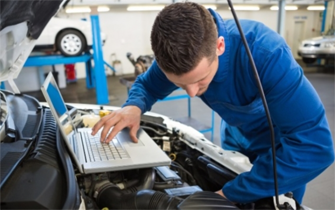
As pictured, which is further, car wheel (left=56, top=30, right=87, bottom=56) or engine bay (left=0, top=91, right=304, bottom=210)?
car wheel (left=56, top=30, right=87, bottom=56)

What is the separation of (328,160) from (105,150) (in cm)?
85

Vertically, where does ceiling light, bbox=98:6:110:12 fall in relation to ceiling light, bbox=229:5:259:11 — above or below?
above

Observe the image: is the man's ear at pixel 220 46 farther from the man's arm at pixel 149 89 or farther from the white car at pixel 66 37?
the white car at pixel 66 37

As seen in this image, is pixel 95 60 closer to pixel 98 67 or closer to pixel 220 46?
pixel 98 67

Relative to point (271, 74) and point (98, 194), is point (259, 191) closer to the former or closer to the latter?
point (271, 74)

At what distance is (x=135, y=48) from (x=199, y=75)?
28.5 feet

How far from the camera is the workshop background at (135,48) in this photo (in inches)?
212

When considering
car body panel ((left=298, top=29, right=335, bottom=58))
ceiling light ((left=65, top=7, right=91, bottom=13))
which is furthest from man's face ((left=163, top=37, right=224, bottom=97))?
car body panel ((left=298, top=29, right=335, bottom=58))

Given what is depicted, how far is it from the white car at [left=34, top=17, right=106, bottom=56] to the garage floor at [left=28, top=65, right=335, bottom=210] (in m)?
1.03

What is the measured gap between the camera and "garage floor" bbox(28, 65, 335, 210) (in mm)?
2463

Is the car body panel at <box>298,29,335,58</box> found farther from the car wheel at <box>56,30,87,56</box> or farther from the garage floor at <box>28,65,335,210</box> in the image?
the car wheel at <box>56,30,87,56</box>

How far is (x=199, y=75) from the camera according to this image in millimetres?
915

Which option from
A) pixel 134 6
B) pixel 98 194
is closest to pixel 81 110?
pixel 98 194

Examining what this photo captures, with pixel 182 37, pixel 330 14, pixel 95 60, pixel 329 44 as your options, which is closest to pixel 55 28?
pixel 95 60
